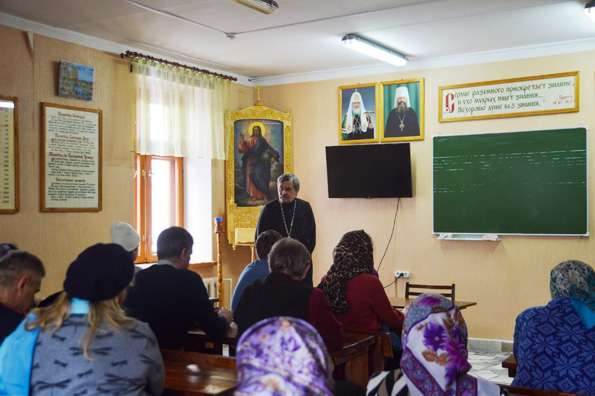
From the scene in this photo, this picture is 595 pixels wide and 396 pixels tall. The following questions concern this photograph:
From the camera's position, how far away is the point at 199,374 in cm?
293

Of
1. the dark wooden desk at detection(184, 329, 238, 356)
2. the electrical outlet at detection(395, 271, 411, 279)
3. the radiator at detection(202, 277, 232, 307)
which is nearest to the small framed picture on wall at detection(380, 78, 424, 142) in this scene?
the electrical outlet at detection(395, 271, 411, 279)

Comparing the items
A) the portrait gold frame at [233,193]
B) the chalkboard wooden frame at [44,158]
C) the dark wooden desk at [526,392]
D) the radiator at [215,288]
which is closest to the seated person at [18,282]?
the dark wooden desk at [526,392]

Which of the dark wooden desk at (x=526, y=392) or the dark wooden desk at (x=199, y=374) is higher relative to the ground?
the dark wooden desk at (x=199, y=374)

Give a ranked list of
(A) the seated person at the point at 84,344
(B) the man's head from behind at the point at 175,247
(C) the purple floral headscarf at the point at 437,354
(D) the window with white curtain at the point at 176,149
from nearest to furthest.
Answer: (A) the seated person at the point at 84,344
(C) the purple floral headscarf at the point at 437,354
(B) the man's head from behind at the point at 175,247
(D) the window with white curtain at the point at 176,149

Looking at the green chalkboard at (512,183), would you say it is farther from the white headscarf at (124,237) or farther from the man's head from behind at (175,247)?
the man's head from behind at (175,247)

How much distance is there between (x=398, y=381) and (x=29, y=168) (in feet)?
14.3

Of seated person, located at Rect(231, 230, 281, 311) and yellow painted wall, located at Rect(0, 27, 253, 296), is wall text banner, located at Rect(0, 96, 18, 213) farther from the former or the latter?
seated person, located at Rect(231, 230, 281, 311)

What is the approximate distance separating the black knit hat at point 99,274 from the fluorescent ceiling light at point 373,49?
4.56 metres

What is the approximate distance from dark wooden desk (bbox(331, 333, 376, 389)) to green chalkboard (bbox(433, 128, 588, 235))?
3.67 m

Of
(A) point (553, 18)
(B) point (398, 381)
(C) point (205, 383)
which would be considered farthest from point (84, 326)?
(A) point (553, 18)

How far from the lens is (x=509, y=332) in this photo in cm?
724

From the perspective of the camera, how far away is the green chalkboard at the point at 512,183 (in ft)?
22.7

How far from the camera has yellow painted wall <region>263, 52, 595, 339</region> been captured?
7.07 m

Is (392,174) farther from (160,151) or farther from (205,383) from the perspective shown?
(205,383)
